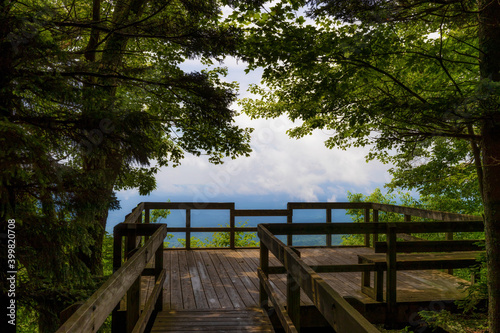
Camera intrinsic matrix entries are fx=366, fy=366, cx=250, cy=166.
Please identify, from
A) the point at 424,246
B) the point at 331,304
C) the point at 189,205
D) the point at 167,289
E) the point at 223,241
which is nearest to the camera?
the point at 331,304

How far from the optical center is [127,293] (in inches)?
117

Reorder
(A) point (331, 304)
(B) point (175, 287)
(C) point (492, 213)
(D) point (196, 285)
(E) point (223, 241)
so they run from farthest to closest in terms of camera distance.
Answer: (E) point (223, 241) → (D) point (196, 285) → (B) point (175, 287) → (C) point (492, 213) → (A) point (331, 304)

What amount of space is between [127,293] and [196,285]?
138 inches

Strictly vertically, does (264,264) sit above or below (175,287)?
above

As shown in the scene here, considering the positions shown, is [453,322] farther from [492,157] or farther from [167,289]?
[167,289]

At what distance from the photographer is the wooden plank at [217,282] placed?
17.5 feet

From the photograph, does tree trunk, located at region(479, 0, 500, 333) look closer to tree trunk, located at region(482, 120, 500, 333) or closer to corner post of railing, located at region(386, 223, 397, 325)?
tree trunk, located at region(482, 120, 500, 333)

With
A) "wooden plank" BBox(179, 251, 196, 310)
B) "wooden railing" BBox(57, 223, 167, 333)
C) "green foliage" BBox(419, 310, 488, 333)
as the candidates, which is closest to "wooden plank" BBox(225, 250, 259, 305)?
"wooden plank" BBox(179, 251, 196, 310)

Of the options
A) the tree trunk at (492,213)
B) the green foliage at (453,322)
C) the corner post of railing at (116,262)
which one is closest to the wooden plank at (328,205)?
the green foliage at (453,322)

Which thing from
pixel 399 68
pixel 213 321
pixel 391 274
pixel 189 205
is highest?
pixel 399 68

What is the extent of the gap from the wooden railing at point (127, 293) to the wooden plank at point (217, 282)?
3.30ft

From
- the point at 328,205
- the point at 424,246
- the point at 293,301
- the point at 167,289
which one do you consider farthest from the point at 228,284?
the point at 328,205

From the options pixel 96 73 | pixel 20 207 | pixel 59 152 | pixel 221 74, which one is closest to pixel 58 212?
pixel 20 207

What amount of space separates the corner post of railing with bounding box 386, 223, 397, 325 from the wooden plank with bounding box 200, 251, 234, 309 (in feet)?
7.09
